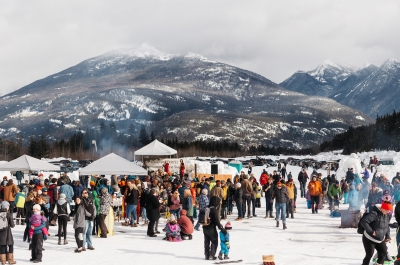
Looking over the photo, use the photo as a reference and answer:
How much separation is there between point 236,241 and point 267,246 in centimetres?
127

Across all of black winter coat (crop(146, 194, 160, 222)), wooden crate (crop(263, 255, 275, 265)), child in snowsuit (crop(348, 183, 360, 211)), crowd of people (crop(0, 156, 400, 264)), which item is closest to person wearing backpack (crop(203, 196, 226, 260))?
crowd of people (crop(0, 156, 400, 264))

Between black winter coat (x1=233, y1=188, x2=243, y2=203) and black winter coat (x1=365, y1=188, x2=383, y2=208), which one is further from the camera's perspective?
black winter coat (x1=233, y1=188, x2=243, y2=203)

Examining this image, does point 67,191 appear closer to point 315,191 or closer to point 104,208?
point 104,208

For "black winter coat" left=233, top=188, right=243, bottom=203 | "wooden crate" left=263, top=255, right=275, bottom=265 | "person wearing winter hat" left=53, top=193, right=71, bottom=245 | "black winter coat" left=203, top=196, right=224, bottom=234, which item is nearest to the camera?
"wooden crate" left=263, top=255, right=275, bottom=265

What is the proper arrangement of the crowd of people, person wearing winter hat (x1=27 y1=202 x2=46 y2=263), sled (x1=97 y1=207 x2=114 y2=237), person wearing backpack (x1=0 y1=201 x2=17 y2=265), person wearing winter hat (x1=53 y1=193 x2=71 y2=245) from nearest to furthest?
1. person wearing backpack (x1=0 y1=201 x2=17 y2=265)
2. the crowd of people
3. person wearing winter hat (x1=27 y1=202 x2=46 y2=263)
4. person wearing winter hat (x1=53 y1=193 x2=71 y2=245)
5. sled (x1=97 y1=207 x2=114 y2=237)

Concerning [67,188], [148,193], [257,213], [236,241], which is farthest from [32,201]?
[257,213]

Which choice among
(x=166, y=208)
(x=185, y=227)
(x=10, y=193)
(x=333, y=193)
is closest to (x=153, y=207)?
(x=185, y=227)

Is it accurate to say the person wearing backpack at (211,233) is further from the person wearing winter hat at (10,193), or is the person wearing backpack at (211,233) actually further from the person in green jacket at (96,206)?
the person wearing winter hat at (10,193)

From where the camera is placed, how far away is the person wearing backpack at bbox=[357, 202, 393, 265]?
414 inches

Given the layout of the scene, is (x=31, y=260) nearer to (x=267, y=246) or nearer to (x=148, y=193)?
(x=148, y=193)

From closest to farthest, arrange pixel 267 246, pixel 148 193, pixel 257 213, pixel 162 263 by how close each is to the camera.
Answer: pixel 162 263 → pixel 267 246 → pixel 148 193 → pixel 257 213

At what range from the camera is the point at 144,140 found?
149000mm

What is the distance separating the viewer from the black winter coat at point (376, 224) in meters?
→ 10.5

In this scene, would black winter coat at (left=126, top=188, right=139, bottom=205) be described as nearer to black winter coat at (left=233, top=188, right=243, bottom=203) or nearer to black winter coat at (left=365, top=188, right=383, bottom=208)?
black winter coat at (left=233, top=188, right=243, bottom=203)
